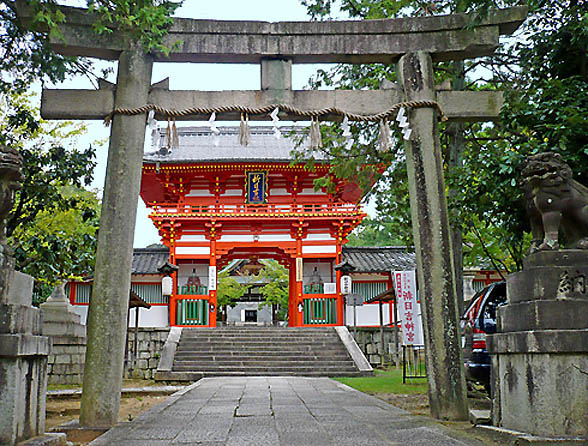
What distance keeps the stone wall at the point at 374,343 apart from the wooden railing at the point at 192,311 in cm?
520

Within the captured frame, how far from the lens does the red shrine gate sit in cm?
1972

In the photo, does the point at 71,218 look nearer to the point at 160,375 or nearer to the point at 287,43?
the point at 160,375

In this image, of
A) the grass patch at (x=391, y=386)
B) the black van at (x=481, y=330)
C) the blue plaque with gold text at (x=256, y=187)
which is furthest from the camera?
the blue plaque with gold text at (x=256, y=187)

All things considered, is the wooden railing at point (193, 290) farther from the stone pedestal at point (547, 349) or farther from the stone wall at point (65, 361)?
the stone pedestal at point (547, 349)

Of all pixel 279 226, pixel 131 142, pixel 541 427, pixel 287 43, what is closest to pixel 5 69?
pixel 131 142

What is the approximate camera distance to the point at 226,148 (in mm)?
23625

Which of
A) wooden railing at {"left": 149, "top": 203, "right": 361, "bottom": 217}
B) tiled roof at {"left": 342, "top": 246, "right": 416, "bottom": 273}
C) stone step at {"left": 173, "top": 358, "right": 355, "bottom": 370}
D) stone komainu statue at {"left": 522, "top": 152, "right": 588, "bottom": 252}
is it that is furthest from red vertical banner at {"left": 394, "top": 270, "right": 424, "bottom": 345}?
tiled roof at {"left": 342, "top": 246, "right": 416, "bottom": 273}

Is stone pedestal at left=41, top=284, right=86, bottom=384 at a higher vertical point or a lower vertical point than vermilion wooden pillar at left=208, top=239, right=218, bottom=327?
lower

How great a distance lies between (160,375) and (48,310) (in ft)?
10.5

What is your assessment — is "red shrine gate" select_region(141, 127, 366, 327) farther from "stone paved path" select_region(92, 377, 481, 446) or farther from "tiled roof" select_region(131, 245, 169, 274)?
"stone paved path" select_region(92, 377, 481, 446)

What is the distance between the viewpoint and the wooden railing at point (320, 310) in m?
19.5

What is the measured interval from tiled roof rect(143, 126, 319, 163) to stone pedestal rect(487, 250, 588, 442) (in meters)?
16.3

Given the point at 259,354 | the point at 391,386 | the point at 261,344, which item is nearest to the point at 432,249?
the point at 391,386

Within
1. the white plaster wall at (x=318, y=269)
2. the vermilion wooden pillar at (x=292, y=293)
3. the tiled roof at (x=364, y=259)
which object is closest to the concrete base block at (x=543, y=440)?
the tiled roof at (x=364, y=259)
